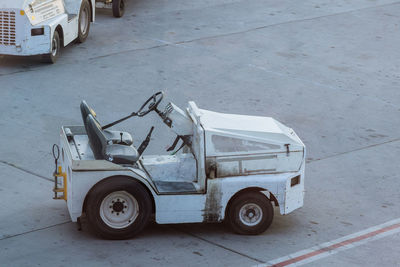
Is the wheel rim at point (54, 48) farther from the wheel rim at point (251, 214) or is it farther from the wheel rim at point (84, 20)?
the wheel rim at point (251, 214)

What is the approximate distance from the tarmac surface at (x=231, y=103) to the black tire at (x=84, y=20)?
1.69 feet

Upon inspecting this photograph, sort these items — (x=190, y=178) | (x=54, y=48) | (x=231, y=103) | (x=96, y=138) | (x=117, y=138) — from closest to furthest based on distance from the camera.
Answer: (x=96, y=138), (x=190, y=178), (x=117, y=138), (x=231, y=103), (x=54, y=48)

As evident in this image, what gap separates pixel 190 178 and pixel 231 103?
5.50 meters

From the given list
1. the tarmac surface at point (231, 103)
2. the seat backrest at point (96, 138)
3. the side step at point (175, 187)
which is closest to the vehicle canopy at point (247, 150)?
the side step at point (175, 187)

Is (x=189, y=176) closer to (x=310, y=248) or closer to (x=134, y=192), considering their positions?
(x=134, y=192)

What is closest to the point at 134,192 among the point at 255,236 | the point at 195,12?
the point at 255,236

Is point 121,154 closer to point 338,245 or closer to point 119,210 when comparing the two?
point 119,210

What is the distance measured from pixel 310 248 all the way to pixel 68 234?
3.07 meters

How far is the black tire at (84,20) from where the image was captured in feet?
61.8

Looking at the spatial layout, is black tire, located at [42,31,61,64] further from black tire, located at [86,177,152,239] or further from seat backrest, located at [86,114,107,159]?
black tire, located at [86,177,152,239]

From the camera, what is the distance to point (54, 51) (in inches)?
682

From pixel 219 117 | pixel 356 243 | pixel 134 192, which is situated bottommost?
pixel 356 243

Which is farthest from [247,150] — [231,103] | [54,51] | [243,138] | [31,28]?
[54,51]

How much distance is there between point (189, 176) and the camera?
33.6 feet
